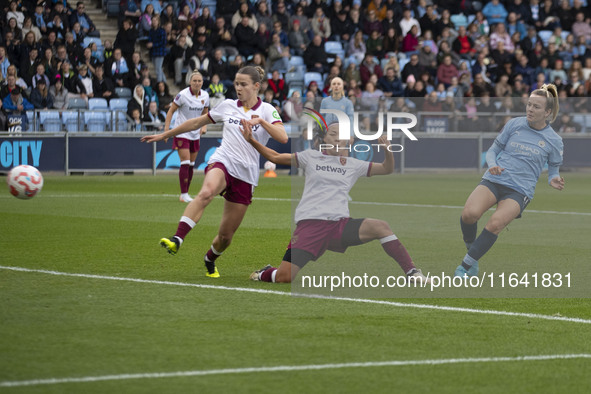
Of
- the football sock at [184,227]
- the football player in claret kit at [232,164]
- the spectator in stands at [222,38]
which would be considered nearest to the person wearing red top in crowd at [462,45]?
the spectator in stands at [222,38]

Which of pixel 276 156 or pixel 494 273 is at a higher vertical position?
pixel 276 156

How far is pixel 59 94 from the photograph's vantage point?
82.5 ft

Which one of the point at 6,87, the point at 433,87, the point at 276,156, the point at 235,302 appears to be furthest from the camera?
the point at 433,87

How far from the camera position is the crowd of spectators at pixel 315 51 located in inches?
993

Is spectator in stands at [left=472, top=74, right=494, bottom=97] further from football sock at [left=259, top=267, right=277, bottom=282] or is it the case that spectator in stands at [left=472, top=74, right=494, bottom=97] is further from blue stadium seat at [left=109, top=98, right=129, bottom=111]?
football sock at [left=259, top=267, right=277, bottom=282]

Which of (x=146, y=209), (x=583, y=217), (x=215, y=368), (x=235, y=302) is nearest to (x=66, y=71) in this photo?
(x=146, y=209)

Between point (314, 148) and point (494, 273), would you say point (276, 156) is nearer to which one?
point (314, 148)

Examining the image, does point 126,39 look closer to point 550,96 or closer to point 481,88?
point 481,88

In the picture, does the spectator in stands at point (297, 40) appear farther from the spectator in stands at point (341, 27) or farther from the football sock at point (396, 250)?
the football sock at point (396, 250)

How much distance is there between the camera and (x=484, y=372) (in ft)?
18.5

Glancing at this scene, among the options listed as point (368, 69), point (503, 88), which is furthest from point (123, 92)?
point (503, 88)

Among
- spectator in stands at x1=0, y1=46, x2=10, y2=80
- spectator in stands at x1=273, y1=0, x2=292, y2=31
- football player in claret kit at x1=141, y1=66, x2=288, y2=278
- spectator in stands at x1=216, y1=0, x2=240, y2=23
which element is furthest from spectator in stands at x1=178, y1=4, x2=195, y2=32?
football player in claret kit at x1=141, y1=66, x2=288, y2=278

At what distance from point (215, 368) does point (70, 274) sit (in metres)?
4.05

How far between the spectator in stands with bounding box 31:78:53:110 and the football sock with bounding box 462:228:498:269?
17.5 meters
